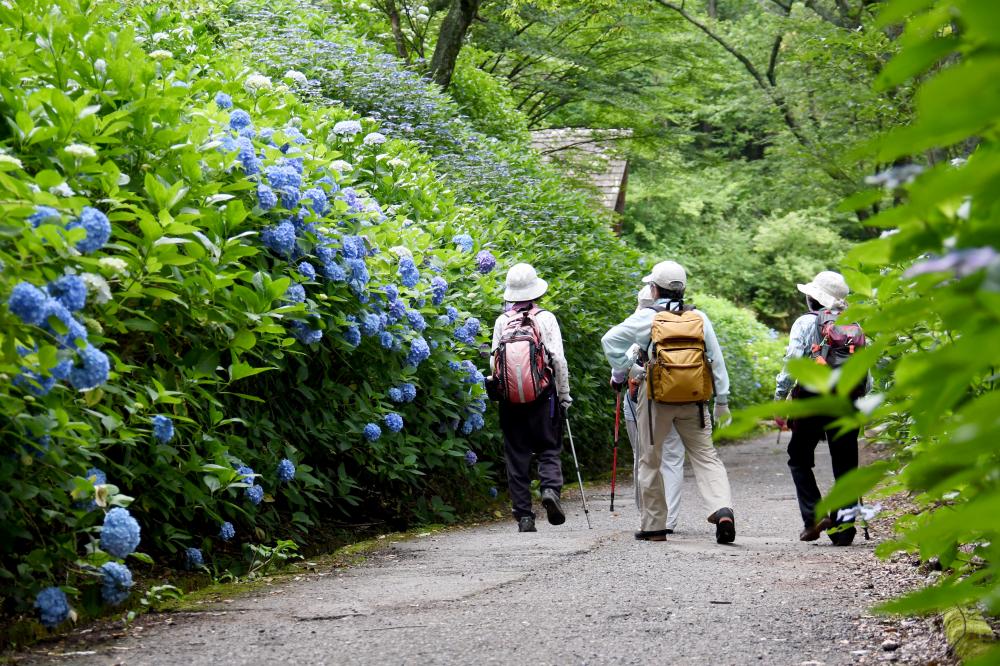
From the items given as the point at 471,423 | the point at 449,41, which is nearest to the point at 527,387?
the point at 471,423

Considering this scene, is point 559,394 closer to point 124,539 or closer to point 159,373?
point 159,373

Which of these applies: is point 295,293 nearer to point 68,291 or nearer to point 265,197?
point 265,197

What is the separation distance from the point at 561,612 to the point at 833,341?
135 inches

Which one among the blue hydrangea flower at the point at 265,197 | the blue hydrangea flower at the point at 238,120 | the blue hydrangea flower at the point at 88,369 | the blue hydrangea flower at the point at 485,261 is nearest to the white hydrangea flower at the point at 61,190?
A: the blue hydrangea flower at the point at 88,369

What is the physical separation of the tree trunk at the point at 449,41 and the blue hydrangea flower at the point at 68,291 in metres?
12.9

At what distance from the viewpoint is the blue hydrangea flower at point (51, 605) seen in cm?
416

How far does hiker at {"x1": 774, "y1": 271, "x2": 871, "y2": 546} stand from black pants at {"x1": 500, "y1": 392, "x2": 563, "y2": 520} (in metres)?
1.76

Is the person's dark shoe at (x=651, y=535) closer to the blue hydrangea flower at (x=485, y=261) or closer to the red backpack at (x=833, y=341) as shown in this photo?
the red backpack at (x=833, y=341)

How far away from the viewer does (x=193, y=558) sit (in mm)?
5621

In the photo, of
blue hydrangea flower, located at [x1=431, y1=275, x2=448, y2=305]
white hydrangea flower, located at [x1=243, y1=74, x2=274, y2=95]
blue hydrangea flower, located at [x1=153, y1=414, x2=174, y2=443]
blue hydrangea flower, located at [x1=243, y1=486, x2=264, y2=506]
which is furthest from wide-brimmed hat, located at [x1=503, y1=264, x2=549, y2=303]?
blue hydrangea flower, located at [x1=153, y1=414, x2=174, y2=443]

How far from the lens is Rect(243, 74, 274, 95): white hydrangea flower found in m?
7.70

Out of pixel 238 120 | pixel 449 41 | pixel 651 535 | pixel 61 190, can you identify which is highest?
pixel 449 41

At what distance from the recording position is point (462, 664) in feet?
13.3

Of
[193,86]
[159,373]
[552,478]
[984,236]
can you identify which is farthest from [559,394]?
[984,236]
